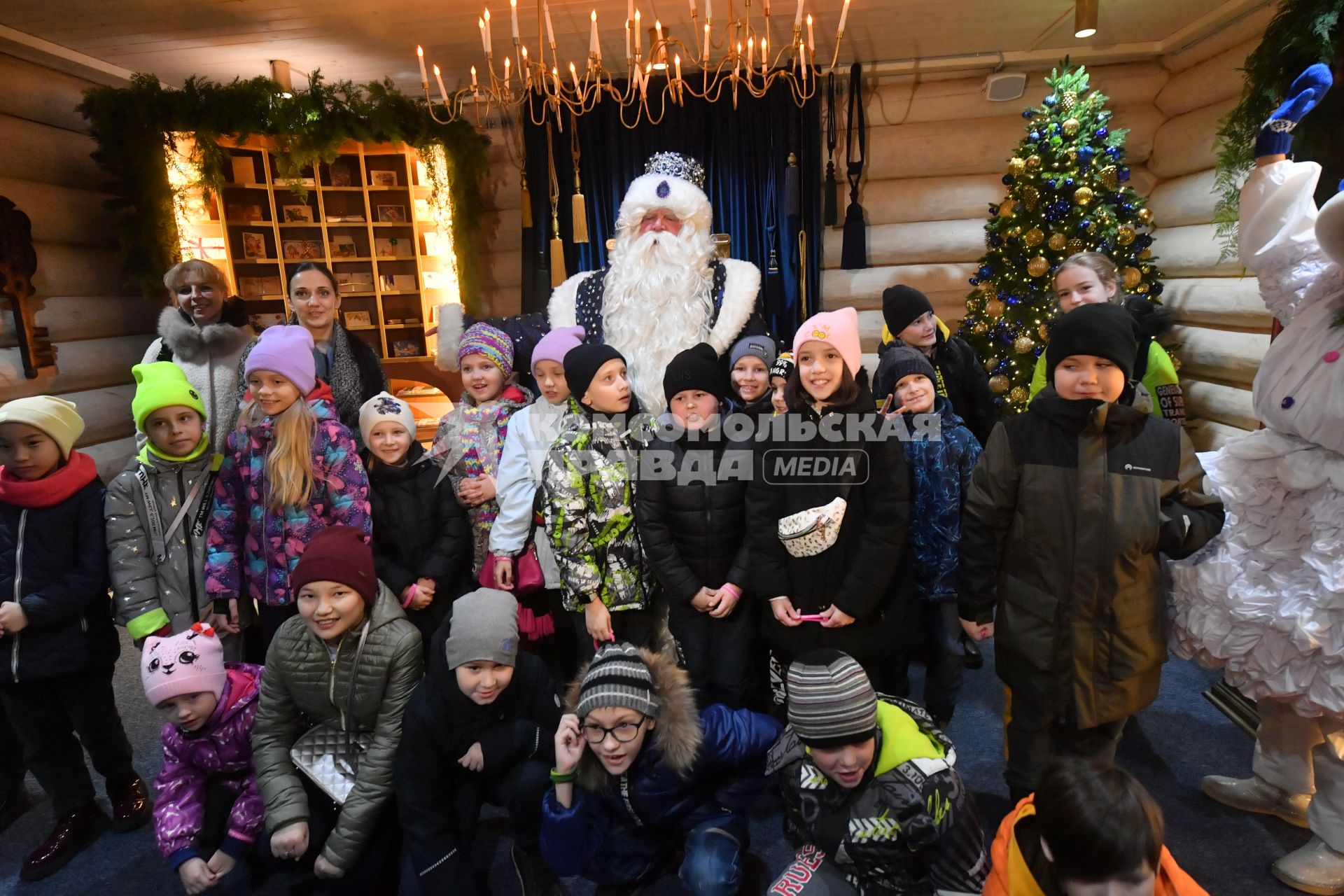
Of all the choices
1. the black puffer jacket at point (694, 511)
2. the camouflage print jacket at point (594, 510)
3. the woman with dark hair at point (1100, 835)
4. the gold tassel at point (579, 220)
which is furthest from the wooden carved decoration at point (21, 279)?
the woman with dark hair at point (1100, 835)

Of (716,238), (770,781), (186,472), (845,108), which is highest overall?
(845,108)

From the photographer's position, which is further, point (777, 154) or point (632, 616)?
point (777, 154)

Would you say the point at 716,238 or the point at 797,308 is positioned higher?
the point at 716,238

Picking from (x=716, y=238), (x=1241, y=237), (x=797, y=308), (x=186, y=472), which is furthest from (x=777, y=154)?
(x=186, y=472)

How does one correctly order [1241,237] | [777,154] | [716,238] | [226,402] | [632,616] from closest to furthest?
[1241,237]
[632,616]
[226,402]
[716,238]
[777,154]

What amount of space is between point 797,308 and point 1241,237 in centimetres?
319

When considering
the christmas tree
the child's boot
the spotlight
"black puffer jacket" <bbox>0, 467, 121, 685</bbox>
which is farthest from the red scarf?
the spotlight

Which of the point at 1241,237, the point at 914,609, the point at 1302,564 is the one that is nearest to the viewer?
the point at 1302,564

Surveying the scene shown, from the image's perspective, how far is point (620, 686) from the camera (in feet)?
6.00

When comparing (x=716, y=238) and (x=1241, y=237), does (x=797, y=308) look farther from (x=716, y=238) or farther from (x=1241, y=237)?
(x=1241, y=237)

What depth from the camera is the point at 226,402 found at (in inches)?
114

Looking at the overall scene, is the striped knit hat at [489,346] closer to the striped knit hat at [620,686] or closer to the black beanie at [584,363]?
the black beanie at [584,363]

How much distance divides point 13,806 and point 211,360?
1.79 metres

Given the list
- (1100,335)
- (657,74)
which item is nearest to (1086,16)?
(657,74)
